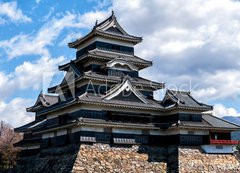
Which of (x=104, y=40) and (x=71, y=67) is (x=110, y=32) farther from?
(x=71, y=67)

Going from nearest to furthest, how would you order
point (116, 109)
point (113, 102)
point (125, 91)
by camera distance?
point (113, 102), point (116, 109), point (125, 91)

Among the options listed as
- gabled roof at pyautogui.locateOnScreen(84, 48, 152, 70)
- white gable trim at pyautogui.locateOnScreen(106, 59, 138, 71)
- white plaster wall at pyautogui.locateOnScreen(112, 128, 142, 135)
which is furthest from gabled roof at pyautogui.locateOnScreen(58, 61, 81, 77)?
white plaster wall at pyautogui.locateOnScreen(112, 128, 142, 135)

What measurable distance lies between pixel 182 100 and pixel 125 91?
6.19m

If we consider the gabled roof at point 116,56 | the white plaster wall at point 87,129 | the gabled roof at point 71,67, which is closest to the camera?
the white plaster wall at point 87,129

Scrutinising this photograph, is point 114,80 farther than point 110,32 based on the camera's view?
No

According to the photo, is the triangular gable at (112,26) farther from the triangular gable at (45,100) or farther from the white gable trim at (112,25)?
the triangular gable at (45,100)

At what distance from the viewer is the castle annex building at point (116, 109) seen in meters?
30.4

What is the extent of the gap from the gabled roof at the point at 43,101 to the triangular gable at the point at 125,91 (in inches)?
491

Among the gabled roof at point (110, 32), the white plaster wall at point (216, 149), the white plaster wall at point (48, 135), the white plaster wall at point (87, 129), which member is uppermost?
the gabled roof at point (110, 32)

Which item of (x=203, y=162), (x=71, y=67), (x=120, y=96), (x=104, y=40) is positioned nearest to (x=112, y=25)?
(x=104, y=40)

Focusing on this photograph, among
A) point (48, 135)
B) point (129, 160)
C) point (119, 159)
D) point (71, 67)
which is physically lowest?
point (129, 160)

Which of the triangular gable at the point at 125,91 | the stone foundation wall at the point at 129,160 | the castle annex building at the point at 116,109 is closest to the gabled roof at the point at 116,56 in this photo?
the castle annex building at the point at 116,109

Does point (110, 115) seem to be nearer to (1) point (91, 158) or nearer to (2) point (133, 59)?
(1) point (91, 158)

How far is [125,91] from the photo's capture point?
32438 mm
